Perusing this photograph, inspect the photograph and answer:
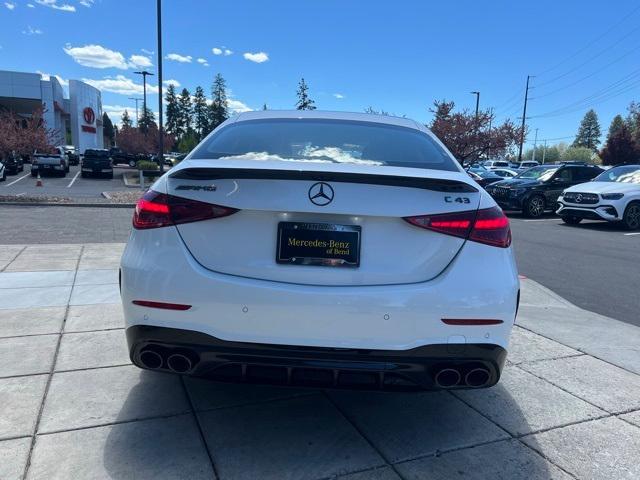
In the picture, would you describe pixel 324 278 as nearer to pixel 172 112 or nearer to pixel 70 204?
pixel 70 204

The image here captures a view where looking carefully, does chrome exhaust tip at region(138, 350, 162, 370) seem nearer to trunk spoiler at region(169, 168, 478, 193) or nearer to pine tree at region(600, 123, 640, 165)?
trunk spoiler at region(169, 168, 478, 193)

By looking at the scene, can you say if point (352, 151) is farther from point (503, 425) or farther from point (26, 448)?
point (26, 448)

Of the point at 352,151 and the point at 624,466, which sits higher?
the point at 352,151

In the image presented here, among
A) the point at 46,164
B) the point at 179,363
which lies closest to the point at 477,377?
the point at 179,363

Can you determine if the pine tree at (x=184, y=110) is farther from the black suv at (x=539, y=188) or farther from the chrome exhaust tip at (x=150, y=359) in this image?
the chrome exhaust tip at (x=150, y=359)

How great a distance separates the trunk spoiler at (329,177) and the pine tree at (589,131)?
158 meters

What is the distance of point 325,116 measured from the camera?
365 centimetres

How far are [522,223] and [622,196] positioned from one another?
8.72ft

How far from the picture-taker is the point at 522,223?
1511cm

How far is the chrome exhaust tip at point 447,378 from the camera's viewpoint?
2.41 m

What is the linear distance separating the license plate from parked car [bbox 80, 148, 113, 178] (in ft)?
106

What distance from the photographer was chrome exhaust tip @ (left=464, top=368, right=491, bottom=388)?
2439mm

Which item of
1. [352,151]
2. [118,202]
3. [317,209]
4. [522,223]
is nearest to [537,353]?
[352,151]

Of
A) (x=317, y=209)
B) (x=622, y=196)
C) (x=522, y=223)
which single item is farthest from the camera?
(x=522, y=223)
